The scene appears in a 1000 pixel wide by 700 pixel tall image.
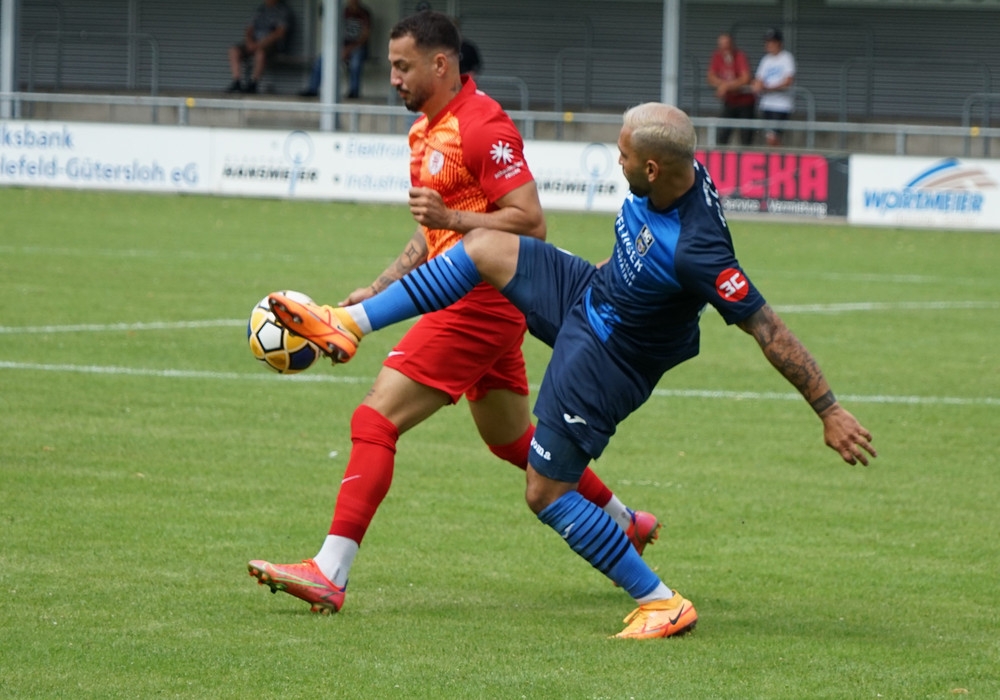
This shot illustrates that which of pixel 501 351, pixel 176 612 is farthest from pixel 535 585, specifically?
pixel 176 612

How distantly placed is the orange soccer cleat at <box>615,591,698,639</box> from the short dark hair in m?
2.22

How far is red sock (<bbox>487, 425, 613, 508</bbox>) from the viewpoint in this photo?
630 cm

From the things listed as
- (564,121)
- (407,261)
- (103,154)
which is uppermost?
(564,121)

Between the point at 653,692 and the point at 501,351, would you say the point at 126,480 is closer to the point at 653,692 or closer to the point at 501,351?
the point at 501,351

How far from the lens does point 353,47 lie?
32438mm

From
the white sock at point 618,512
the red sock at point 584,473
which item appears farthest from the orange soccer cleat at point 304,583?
the white sock at point 618,512

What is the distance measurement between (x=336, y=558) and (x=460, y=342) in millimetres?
921

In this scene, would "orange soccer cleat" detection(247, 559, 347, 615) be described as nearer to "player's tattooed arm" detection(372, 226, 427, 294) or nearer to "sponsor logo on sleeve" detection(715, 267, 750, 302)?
"player's tattooed arm" detection(372, 226, 427, 294)

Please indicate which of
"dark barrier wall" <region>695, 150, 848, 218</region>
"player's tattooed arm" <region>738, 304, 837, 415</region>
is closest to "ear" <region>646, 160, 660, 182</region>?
"player's tattooed arm" <region>738, 304, 837, 415</region>

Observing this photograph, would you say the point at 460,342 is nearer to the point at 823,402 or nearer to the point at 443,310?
the point at 443,310

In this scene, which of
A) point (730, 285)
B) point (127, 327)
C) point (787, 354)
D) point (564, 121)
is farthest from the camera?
point (564, 121)

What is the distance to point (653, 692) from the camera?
464cm

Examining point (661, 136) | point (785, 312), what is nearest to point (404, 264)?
point (661, 136)

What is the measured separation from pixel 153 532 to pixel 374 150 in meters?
18.3
